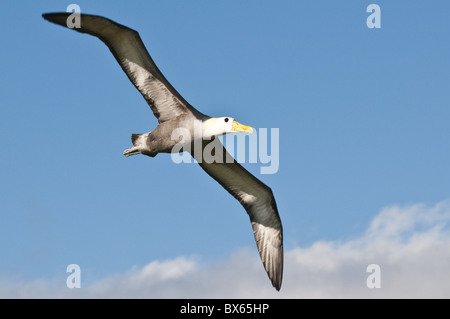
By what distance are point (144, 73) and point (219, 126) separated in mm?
2408

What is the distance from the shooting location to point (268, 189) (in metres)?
20.7

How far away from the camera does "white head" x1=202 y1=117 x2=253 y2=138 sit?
1755 centimetres

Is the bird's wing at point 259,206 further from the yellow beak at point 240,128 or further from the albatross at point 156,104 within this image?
the yellow beak at point 240,128

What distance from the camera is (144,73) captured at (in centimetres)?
1803

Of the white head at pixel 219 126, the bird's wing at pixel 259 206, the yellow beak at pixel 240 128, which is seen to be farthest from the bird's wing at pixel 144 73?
the bird's wing at pixel 259 206

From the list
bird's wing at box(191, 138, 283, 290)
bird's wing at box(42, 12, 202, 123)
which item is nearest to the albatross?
bird's wing at box(42, 12, 202, 123)

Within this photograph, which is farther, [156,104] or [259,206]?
[259,206]

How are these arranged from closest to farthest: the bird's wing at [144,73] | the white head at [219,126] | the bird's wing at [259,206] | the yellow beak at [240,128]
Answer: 1. the bird's wing at [144,73]
2. the white head at [219,126]
3. the yellow beak at [240,128]
4. the bird's wing at [259,206]

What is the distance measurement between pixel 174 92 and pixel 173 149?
4.90 ft

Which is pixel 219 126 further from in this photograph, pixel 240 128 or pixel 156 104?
pixel 156 104

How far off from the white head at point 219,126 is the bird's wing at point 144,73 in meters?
0.45

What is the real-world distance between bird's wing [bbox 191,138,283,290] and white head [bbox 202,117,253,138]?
2557 millimetres

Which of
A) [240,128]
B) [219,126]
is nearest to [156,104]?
[219,126]

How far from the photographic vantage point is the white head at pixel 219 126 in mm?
17547
